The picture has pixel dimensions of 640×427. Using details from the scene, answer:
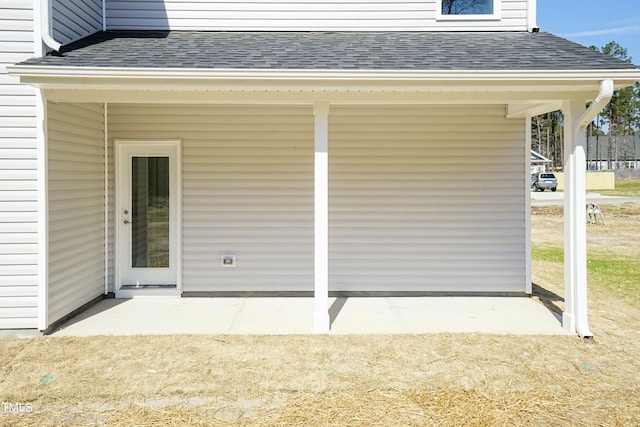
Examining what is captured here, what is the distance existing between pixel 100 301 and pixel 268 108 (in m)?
3.40

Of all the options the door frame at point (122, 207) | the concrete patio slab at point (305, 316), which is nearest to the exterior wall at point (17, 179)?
the concrete patio slab at point (305, 316)

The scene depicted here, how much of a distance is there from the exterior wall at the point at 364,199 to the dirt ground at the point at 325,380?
5.83 ft

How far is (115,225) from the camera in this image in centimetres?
631

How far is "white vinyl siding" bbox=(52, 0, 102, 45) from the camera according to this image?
508cm

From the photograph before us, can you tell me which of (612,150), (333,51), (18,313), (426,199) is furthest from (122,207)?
(612,150)

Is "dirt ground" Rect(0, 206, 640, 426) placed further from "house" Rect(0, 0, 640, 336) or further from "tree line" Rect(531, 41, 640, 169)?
"tree line" Rect(531, 41, 640, 169)

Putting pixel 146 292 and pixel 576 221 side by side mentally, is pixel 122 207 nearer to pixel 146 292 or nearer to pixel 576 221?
pixel 146 292

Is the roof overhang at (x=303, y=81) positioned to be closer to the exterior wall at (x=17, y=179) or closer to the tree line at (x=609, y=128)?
the exterior wall at (x=17, y=179)

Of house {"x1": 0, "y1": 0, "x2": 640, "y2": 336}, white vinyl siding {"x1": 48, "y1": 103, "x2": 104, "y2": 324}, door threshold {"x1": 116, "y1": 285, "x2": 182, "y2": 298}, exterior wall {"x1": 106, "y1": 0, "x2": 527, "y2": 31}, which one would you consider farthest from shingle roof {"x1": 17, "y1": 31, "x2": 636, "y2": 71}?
door threshold {"x1": 116, "y1": 285, "x2": 182, "y2": 298}

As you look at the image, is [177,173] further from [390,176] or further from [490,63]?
[490,63]

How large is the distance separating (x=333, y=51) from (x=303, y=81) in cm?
115

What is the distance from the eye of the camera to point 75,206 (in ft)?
Result: 17.7

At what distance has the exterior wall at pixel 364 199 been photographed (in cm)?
640

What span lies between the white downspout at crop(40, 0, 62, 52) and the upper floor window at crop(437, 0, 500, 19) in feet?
16.1
